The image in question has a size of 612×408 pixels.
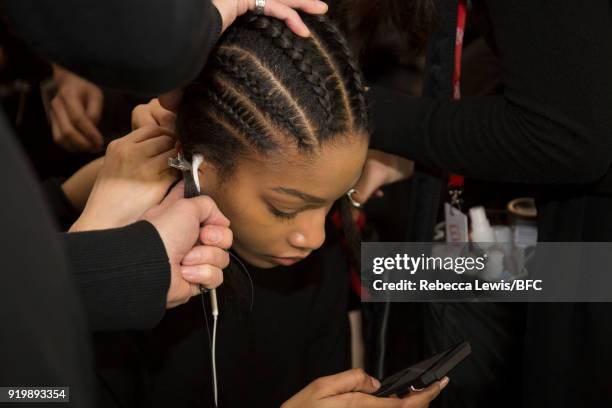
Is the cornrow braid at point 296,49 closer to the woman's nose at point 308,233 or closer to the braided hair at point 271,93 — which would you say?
the braided hair at point 271,93

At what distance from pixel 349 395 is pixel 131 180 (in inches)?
17.1

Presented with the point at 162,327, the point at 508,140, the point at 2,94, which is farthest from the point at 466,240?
the point at 2,94

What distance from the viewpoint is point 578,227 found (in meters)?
1.04

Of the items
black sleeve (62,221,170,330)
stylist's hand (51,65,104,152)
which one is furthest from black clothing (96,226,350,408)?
stylist's hand (51,65,104,152)

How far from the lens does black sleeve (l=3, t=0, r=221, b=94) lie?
553 millimetres

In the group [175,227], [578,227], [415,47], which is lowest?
[578,227]

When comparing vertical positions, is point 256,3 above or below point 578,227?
above

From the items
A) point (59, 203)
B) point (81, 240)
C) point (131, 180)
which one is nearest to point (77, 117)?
point (59, 203)

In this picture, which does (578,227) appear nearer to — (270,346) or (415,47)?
(415,47)

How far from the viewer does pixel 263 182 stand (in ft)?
3.06

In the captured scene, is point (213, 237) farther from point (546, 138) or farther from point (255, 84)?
point (546, 138)

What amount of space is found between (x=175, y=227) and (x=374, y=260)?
52 cm

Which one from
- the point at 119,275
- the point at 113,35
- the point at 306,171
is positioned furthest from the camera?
the point at 306,171

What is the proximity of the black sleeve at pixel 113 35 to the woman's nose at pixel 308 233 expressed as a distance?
413 mm
